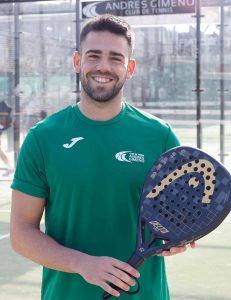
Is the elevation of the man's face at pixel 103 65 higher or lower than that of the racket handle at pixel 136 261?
higher

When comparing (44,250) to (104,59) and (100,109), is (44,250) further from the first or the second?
(104,59)

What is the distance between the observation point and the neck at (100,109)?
2.22 metres

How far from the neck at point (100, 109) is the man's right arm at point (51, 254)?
311mm

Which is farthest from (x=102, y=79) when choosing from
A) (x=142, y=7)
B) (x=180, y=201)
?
(x=142, y=7)

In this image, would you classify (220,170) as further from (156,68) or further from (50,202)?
(156,68)

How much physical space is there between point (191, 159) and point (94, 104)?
420 mm

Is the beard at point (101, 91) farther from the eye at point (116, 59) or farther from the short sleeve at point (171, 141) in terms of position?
the short sleeve at point (171, 141)

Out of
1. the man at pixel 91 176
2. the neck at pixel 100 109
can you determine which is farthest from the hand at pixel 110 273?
the neck at pixel 100 109

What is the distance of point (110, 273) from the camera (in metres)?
1.82

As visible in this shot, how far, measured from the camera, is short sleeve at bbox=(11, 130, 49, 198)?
2188mm

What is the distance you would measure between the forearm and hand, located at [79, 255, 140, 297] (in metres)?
0.09

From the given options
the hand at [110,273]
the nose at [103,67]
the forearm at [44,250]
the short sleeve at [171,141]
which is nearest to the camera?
the hand at [110,273]

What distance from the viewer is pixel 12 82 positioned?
10.5 m

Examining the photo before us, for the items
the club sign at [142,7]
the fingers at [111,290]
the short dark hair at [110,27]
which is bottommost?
the fingers at [111,290]
